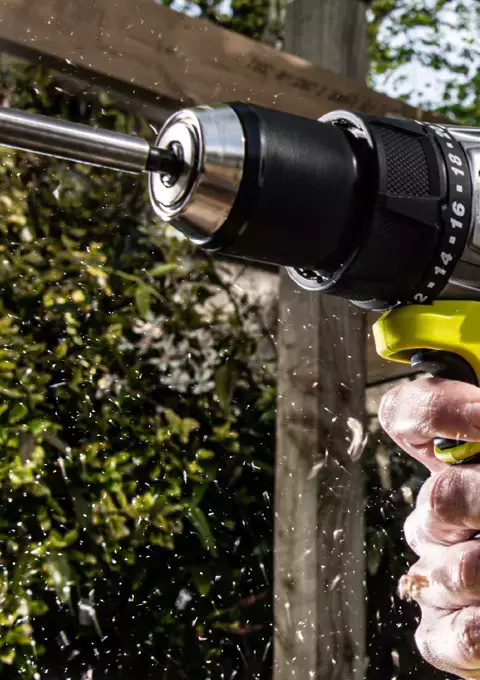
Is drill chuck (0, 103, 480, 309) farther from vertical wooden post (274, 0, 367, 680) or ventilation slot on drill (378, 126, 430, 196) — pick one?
vertical wooden post (274, 0, 367, 680)

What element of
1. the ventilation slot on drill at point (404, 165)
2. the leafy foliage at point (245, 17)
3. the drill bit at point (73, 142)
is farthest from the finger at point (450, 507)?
the leafy foliage at point (245, 17)

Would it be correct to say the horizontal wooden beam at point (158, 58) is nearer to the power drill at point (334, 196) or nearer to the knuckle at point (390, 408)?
the knuckle at point (390, 408)

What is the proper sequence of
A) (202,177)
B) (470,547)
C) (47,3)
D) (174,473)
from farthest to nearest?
(174,473) → (47,3) → (470,547) → (202,177)

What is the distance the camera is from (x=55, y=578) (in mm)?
982

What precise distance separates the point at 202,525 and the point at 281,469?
0.55ft

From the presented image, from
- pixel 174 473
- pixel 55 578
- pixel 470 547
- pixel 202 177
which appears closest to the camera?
pixel 202 177

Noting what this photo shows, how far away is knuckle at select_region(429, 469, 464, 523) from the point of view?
1.91ft

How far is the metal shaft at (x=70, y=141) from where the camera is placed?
1.02 ft

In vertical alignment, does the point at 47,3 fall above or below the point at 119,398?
above

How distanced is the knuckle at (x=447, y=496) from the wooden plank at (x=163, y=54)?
1.80 ft

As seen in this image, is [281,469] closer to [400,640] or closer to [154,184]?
[400,640]

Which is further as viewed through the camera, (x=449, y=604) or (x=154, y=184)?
(x=449, y=604)

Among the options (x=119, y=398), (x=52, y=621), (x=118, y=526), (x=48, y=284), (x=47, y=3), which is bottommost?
(x=52, y=621)

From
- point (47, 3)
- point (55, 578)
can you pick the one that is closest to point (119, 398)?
point (55, 578)
